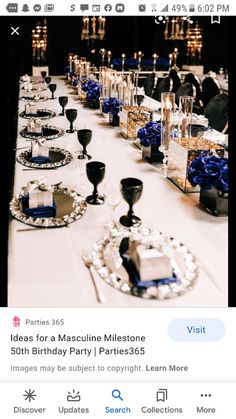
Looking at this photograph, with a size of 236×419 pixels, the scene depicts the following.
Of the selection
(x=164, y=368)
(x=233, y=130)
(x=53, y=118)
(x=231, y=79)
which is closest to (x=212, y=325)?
(x=164, y=368)

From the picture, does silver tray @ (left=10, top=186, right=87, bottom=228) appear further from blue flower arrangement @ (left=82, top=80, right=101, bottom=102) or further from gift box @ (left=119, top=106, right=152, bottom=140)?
blue flower arrangement @ (left=82, top=80, right=101, bottom=102)

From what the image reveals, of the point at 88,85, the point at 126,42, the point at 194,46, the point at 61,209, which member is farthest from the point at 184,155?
the point at 126,42

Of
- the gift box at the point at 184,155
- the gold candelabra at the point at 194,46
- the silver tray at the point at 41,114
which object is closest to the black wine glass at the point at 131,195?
the gift box at the point at 184,155

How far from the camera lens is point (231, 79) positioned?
3.39 ft

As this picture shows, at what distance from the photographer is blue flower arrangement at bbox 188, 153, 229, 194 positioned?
1289 millimetres

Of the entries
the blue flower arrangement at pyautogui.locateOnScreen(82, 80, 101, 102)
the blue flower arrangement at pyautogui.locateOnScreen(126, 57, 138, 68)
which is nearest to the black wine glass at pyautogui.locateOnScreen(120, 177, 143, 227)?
the blue flower arrangement at pyautogui.locateOnScreen(82, 80, 101, 102)

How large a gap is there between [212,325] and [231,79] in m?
0.56

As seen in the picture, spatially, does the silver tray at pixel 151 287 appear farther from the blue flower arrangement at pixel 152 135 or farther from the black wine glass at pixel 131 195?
the blue flower arrangement at pixel 152 135

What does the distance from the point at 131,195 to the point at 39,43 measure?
7656 mm

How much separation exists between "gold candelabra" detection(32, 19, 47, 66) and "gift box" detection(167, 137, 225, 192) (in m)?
7.08

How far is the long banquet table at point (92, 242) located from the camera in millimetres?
942

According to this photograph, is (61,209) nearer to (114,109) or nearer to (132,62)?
(114,109)

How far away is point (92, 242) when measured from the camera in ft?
3.87

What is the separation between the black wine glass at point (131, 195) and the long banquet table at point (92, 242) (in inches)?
1.6
